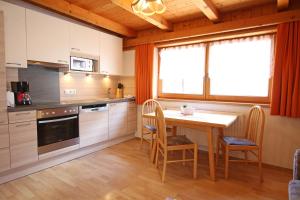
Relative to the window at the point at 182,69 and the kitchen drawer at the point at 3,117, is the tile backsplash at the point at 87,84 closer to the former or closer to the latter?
the kitchen drawer at the point at 3,117

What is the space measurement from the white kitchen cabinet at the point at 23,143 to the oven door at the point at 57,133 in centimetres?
8

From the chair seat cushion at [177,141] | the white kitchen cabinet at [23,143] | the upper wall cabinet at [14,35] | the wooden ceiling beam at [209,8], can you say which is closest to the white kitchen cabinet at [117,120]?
the white kitchen cabinet at [23,143]

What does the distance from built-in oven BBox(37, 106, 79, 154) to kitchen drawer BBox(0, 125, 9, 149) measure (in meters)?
0.35

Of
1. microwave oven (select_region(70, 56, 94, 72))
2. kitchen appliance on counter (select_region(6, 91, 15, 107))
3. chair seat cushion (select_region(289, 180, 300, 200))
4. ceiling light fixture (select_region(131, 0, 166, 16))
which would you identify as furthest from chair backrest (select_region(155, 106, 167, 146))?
kitchen appliance on counter (select_region(6, 91, 15, 107))

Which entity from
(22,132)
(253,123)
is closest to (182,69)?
(253,123)

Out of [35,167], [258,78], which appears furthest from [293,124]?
[35,167]

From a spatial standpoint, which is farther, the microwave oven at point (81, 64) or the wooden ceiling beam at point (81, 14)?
the microwave oven at point (81, 64)

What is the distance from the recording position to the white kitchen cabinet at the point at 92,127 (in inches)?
116

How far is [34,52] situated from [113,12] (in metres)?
1.40

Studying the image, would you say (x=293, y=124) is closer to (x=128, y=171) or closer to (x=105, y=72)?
(x=128, y=171)

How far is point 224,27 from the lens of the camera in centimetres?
285

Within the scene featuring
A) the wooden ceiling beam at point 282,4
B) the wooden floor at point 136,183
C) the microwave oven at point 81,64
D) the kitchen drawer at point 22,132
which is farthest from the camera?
the microwave oven at point 81,64

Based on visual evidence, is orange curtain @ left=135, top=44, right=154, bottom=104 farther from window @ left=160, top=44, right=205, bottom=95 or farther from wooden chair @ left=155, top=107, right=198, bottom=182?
wooden chair @ left=155, top=107, right=198, bottom=182

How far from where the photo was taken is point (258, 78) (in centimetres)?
284
